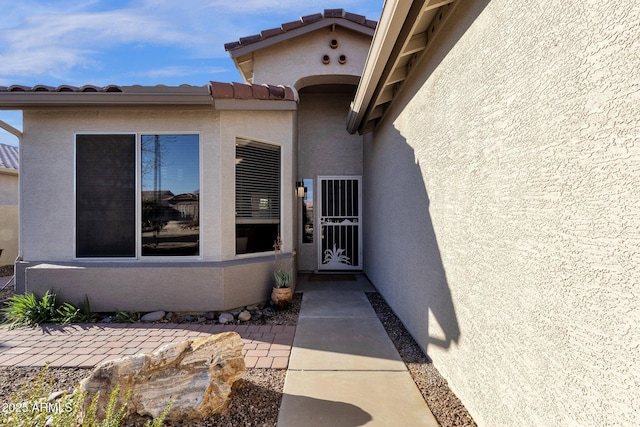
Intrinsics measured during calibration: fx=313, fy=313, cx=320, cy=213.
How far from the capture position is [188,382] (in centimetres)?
293

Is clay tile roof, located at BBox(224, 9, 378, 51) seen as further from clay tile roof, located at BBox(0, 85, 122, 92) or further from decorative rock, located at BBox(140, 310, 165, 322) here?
decorative rock, located at BBox(140, 310, 165, 322)

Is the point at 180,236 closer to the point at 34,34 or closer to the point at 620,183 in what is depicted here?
the point at 620,183

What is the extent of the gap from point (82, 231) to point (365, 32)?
8.13 meters

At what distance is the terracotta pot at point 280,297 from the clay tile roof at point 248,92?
363 centimetres

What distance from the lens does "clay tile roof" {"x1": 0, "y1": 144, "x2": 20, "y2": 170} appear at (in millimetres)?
12695

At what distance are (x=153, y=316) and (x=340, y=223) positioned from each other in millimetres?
5653

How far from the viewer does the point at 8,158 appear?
14.3 metres

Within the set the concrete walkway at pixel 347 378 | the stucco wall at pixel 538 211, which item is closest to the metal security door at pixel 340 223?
the concrete walkway at pixel 347 378

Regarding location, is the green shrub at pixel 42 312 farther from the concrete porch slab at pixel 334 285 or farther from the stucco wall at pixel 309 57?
the stucco wall at pixel 309 57

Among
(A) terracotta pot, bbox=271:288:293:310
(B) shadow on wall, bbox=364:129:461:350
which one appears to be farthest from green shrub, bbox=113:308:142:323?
(B) shadow on wall, bbox=364:129:461:350

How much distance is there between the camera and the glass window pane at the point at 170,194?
587 cm

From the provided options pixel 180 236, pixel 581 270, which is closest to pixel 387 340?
pixel 581 270

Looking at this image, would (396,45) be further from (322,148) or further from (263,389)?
(322,148)

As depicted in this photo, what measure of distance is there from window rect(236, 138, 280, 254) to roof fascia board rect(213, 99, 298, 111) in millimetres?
655
